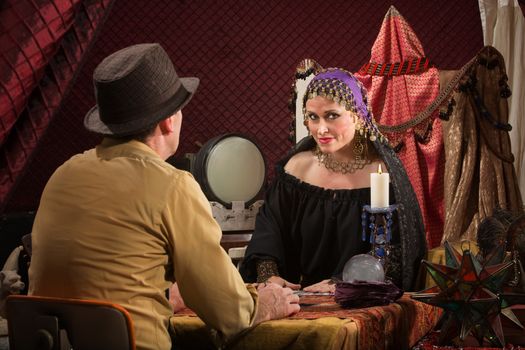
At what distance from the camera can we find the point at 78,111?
430 centimetres

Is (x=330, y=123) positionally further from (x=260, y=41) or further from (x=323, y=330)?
(x=260, y=41)

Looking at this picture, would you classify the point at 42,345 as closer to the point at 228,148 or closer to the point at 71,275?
the point at 71,275

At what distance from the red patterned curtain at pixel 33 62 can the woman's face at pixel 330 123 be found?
111 centimetres

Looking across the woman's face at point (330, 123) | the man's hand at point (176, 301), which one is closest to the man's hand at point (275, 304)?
the man's hand at point (176, 301)

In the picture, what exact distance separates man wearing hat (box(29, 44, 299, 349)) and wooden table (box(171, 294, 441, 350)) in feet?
0.21

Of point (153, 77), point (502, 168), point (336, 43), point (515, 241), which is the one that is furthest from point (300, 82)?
point (153, 77)

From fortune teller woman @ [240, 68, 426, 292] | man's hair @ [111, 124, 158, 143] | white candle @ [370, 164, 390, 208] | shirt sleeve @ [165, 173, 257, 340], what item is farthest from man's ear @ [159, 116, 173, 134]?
fortune teller woman @ [240, 68, 426, 292]

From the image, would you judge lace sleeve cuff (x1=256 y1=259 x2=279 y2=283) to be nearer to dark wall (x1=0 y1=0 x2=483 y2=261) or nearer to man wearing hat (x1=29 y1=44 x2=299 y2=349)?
man wearing hat (x1=29 y1=44 x2=299 y2=349)

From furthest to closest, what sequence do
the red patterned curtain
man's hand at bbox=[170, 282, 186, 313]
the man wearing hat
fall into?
man's hand at bbox=[170, 282, 186, 313] < the man wearing hat < the red patterned curtain

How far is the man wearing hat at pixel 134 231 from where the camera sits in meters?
1.69

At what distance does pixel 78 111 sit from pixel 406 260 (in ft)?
7.61

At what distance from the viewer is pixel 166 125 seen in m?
1.87

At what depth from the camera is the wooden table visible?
1760 mm

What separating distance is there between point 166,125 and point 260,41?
2.76m
